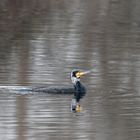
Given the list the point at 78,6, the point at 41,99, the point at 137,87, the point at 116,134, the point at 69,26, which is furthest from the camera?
the point at 78,6

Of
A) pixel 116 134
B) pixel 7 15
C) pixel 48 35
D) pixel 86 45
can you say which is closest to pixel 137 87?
pixel 116 134

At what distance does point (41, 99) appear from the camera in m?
14.4

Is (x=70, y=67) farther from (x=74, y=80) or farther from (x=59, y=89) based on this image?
(x=59, y=89)

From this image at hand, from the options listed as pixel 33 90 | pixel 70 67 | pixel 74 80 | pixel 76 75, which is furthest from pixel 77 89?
pixel 70 67

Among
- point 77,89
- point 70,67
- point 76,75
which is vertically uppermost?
point 76,75

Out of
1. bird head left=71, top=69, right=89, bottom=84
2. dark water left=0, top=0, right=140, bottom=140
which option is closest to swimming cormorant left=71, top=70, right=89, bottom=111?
bird head left=71, top=69, right=89, bottom=84

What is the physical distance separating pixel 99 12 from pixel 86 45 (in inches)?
359

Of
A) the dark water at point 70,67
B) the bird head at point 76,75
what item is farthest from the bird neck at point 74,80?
the dark water at point 70,67

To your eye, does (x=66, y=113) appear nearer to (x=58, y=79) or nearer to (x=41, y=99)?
(x=41, y=99)

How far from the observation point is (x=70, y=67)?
17.6 metres

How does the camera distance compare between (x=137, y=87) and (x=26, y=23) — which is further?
(x=26, y=23)

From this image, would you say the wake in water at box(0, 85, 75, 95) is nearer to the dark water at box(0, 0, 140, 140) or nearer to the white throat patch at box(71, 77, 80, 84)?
the dark water at box(0, 0, 140, 140)

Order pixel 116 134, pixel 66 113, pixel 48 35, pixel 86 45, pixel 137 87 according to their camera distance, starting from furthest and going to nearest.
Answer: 1. pixel 48 35
2. pixel 86 45
3. pixel 137 87
4. pixel 66 113
5. pixel 116 134

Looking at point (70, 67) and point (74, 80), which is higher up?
point (74, 80)
